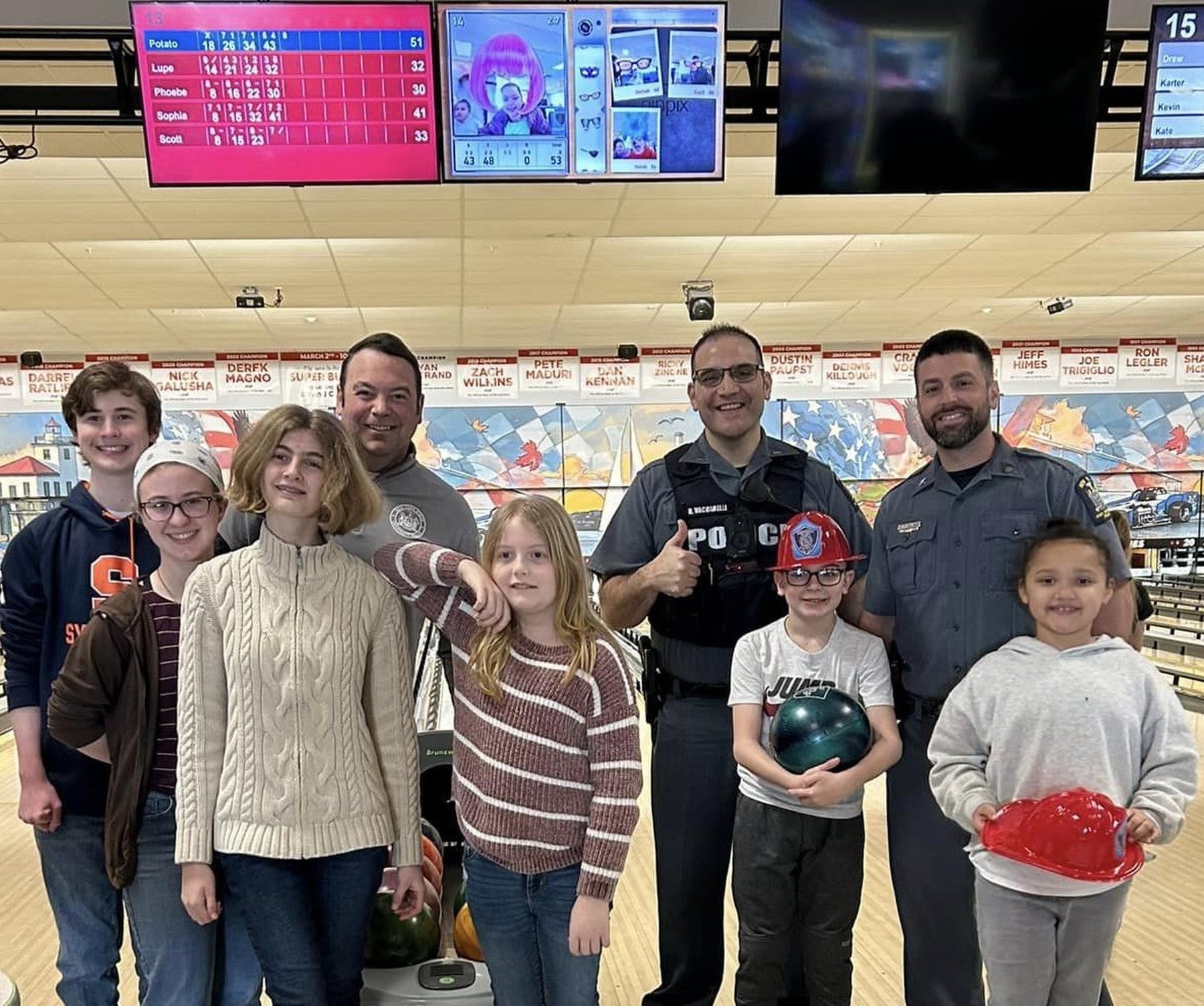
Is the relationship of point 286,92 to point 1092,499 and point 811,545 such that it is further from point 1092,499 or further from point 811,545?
point 1092,499

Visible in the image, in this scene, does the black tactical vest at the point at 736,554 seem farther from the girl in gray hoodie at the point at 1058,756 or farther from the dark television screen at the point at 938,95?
the dark television screen at the point at 938,95

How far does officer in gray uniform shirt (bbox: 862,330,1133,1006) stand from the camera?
1.91m

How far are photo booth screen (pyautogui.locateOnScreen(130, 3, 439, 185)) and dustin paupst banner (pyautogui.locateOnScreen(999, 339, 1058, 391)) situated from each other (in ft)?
23.4

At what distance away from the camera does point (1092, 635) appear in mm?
1805

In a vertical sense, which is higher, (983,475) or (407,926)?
(983,475)

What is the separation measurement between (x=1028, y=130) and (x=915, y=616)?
1761 millimetres

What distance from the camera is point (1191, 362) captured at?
8.53 m

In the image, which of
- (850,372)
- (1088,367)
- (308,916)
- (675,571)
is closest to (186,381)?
(850,372)

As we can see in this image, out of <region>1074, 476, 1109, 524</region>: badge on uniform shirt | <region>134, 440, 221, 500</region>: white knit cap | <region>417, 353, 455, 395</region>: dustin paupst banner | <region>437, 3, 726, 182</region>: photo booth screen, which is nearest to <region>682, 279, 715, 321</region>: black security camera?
<region>417, 353, 455, 395</region>: dustin paupst banner

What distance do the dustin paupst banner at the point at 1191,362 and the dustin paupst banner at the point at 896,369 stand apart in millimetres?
2468

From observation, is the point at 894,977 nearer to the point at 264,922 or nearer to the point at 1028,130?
the point at 264,922


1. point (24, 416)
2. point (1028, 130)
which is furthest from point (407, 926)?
point (24, 416)

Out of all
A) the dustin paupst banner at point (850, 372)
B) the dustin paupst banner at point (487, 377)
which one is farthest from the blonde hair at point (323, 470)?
the dustin paupst banner at point (850, 372)

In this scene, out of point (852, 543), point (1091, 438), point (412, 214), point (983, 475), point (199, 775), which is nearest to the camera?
point (199, 775)
